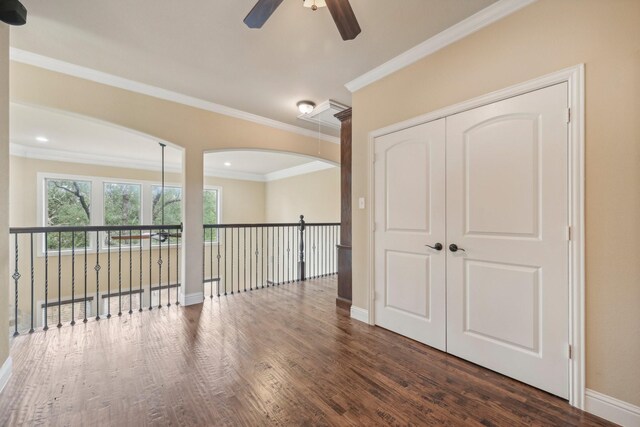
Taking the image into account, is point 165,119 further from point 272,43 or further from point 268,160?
point 268,160

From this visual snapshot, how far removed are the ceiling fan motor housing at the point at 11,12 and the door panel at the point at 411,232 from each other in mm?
2758

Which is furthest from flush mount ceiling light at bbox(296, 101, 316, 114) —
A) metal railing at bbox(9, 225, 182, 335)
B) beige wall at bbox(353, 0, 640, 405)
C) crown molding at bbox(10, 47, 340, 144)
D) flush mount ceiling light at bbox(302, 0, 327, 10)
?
metal railing at bbox(9, 225, 182, 335)

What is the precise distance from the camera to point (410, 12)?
2.09 meters

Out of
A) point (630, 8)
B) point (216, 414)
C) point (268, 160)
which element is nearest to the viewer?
point (630, 8)

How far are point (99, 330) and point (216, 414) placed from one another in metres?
2.02

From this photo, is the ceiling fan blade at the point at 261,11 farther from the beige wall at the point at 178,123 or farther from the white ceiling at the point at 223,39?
the beige wall at the point at 178,123

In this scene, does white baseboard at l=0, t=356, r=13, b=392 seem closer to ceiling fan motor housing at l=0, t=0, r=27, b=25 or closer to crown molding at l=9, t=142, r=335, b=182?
ceiling fan motor housing at l=0, t=0, r=27, b=25

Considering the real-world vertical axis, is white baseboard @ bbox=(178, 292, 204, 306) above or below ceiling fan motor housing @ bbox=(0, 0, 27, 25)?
below

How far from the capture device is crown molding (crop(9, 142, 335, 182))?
568 cm

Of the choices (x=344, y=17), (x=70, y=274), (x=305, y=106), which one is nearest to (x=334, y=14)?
(x=344, y=17)

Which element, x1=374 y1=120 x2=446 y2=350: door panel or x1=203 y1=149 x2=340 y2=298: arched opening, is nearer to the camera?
x1=374 y1=120 x2=446 y2=350: door panel

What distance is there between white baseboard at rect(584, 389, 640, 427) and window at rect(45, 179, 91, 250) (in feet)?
26.2

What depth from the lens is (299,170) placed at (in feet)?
25.0

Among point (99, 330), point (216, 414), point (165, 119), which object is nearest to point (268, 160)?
point (165, 119)
